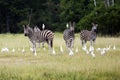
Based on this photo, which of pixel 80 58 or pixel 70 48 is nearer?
pixel 80 58

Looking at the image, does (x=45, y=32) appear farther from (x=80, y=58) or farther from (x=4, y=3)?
(x=4, y=3)

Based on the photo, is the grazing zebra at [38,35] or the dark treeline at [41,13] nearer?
the grazing zebra at [38,35]

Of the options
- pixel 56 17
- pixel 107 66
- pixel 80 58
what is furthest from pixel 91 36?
pixel 56 17

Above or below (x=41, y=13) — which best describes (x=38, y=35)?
above

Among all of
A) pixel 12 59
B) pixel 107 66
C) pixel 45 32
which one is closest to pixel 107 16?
pixel 45 32

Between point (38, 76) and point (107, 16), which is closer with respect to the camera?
point (38, 76)

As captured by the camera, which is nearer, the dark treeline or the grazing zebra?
the grazing zebra

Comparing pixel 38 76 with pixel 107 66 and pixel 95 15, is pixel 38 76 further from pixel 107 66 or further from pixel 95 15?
pixel 95 15

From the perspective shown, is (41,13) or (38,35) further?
(41,13)

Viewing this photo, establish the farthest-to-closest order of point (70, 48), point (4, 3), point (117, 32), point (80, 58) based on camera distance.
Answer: point (4, 3)
point (117, 32)
point (70, 48)
point (80, 58)

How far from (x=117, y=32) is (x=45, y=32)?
18.8 metres

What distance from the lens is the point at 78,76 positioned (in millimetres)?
16000

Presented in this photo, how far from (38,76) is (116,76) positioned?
3.08 meters

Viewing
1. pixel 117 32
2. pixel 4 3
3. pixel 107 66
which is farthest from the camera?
pixel 4 3
